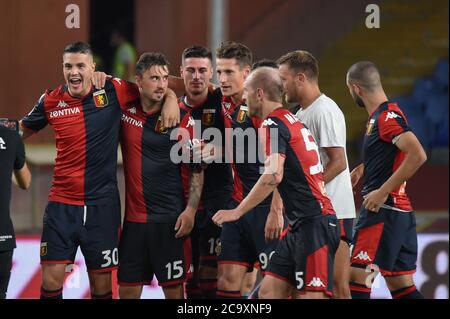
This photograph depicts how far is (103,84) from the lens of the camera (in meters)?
7.44

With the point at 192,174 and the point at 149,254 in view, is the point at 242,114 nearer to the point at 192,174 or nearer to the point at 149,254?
the point at 192,174

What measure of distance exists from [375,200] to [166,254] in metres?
1.48

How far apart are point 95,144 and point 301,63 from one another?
1466 millimetres

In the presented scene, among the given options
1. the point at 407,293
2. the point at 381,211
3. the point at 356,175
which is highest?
the point at 356,175

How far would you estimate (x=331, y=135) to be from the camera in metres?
7.40

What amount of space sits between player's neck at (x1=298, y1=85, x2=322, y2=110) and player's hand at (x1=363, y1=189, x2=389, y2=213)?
759mm

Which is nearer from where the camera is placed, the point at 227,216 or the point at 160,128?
the point at 227,216

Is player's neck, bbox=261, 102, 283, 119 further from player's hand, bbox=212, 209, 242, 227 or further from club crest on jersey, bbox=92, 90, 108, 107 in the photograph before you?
club crest on jersey, bbox=92, 90, 108, 107

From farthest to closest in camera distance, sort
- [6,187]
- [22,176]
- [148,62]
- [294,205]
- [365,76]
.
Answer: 1. [365,76]
2. [148,62]
3. [22,176]
4. [6,187]
5. [294,205]

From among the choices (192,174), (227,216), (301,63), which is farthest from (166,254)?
(301,63)

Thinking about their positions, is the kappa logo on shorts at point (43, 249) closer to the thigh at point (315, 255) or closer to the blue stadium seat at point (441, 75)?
the thigh at point (315, 255)

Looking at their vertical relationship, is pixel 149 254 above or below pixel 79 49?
below

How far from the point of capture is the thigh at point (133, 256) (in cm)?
743
